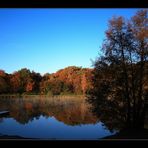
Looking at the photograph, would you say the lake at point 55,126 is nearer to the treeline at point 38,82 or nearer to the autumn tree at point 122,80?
the autumn tree at point 122,80

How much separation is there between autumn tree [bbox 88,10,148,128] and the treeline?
1399 cm

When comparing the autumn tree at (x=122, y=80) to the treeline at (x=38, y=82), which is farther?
the treeline at (x=38, y=82)

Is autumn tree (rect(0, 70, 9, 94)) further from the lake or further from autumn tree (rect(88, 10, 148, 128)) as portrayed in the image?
autumn tree (rect(88, 10, 148, 128))

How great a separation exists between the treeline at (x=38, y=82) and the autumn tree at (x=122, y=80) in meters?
14.0

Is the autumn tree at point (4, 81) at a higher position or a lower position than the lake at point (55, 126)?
higher

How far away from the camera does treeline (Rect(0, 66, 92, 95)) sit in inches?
950

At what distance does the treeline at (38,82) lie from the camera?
24.1 m

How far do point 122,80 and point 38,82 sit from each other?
19.1 meters

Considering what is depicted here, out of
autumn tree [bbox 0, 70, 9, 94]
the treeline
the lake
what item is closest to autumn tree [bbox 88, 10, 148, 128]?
the lake

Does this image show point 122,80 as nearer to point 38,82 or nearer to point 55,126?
point 55,126

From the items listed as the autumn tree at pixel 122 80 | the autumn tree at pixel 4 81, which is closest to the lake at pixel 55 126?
the autumn tree at pixel 122 80

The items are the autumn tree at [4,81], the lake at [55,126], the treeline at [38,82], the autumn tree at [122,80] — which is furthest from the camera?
the autumn tree at [4,81]

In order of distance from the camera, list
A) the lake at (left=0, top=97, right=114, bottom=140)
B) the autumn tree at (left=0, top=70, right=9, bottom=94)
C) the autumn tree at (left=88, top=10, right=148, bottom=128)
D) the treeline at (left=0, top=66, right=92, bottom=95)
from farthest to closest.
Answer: the autumn tree at (left=0, top=70, right=9, bottom=94), the treeline at (left=0, top=66, right=92, bottom=95), the lake at (left=0, top=97, right=114, bottom=140), the autumn tree at (left=88, top=10, right=148, bottom=128)
